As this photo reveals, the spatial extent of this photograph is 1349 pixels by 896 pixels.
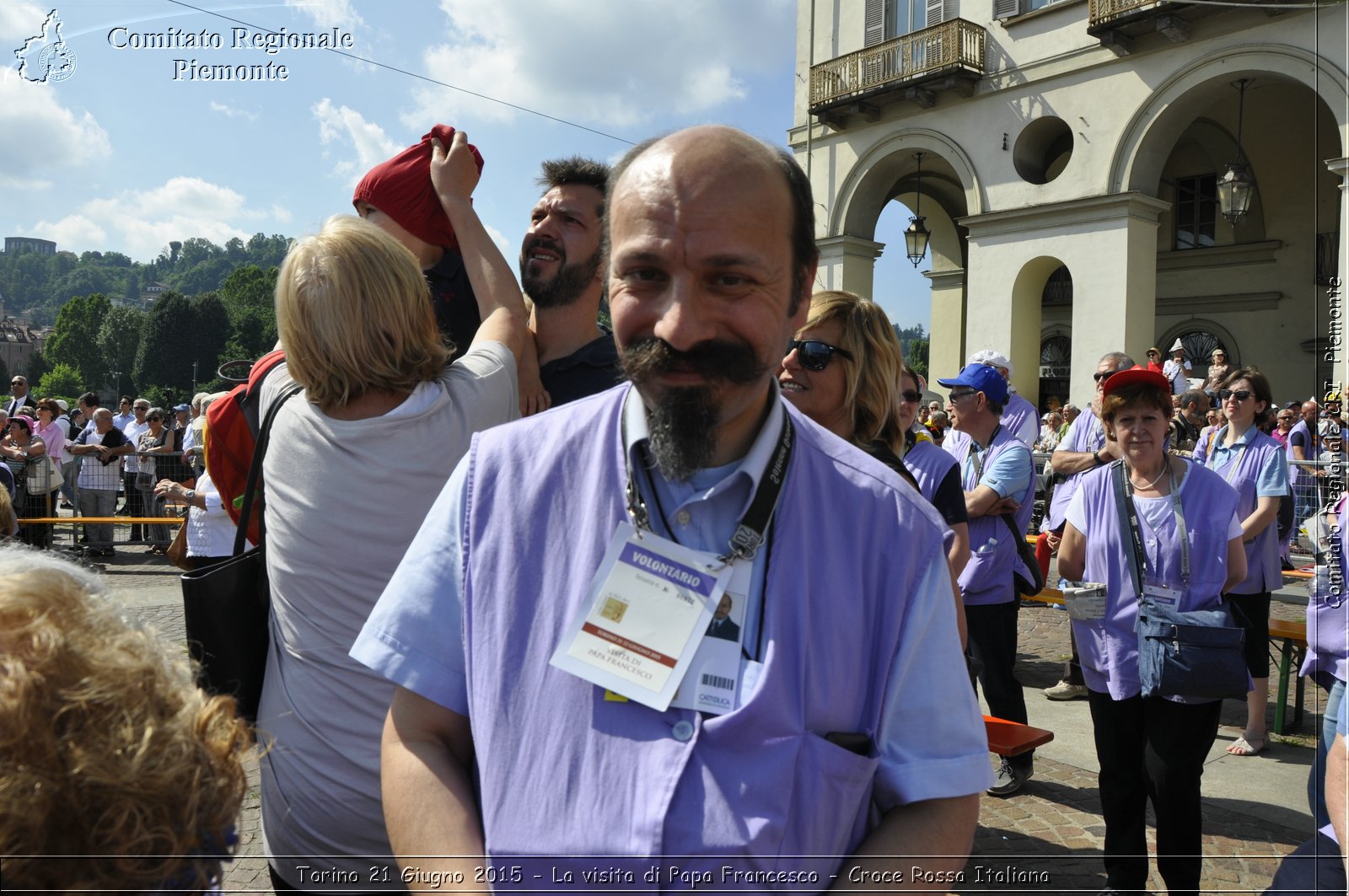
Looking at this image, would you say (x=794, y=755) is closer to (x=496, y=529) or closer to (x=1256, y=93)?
(x=496, y=529)

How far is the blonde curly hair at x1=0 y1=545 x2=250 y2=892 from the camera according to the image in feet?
3.38

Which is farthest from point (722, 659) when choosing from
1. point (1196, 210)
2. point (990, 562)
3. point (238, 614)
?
point (1196, 210)

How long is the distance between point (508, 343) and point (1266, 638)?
575cm

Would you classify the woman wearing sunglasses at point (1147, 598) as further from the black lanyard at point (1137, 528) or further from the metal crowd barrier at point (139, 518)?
the metal crowd barrier at point (139, 518)

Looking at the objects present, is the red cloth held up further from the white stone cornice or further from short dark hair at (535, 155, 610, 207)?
the white stone cornice

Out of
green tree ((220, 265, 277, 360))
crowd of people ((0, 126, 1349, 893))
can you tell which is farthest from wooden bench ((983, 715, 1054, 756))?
green tree ((220, 265, 277, 360))

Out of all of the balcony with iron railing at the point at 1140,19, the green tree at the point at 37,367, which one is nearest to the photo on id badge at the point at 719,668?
the balcony with iron railing at the point at 1140,19

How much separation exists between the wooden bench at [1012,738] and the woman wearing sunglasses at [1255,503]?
2.35m

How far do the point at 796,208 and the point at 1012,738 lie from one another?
325 centimetres

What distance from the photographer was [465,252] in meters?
2.64

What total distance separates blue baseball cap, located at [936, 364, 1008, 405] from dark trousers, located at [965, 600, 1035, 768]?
120cm

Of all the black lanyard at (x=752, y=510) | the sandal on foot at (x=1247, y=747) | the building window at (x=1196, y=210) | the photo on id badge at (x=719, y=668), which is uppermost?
the building window at (x=1196, y=210)

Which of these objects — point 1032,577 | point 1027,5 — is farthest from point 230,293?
point 1032,577

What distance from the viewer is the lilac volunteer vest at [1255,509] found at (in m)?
5.87
